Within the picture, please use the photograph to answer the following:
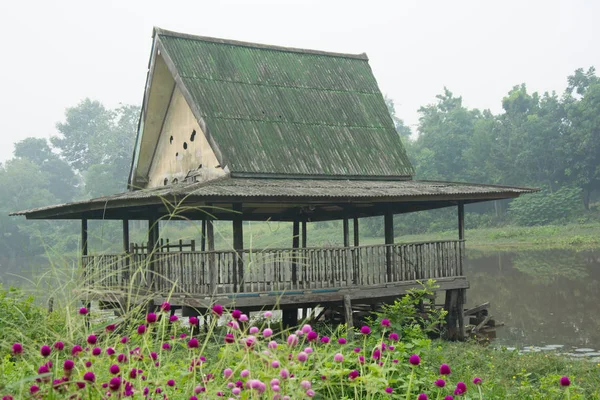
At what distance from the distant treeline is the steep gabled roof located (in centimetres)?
2719

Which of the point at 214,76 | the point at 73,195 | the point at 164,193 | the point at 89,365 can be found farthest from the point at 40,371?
the point at 73,195

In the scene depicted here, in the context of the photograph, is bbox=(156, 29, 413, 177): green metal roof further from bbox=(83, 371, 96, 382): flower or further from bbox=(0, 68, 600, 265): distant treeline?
bbox=(0, 68, 600, 265): distant treeline

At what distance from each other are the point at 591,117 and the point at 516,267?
2227cm

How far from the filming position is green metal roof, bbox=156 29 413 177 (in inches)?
651

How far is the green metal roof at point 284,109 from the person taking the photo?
54.3 feet

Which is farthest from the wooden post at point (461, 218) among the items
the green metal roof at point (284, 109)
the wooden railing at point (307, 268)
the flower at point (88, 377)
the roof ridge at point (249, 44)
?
the flower at point (88, 377)

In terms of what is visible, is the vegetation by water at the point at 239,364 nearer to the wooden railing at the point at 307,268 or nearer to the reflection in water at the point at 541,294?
the wooden railing at the point at 307,268

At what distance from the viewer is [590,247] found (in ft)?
132

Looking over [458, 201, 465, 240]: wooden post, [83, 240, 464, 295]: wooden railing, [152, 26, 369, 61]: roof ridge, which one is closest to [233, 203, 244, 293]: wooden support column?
[83, 240, 464, 295]: wooden railing

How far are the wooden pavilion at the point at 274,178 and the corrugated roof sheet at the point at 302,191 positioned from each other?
1.4 inches

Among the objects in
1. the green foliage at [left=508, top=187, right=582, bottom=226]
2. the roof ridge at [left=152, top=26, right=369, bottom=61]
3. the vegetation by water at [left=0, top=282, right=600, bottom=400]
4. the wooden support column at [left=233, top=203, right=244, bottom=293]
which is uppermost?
the roof ridge at [left=152, top=26, right=369, bottom=61]

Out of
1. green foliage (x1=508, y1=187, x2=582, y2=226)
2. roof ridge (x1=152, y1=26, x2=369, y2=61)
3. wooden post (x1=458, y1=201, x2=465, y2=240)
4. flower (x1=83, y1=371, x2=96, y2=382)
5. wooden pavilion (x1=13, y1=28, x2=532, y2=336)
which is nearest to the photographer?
flower (x1=83, y1=371, x2=96, y2=382)

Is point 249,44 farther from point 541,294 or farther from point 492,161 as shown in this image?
point 492,161

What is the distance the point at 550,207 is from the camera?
169 ft
